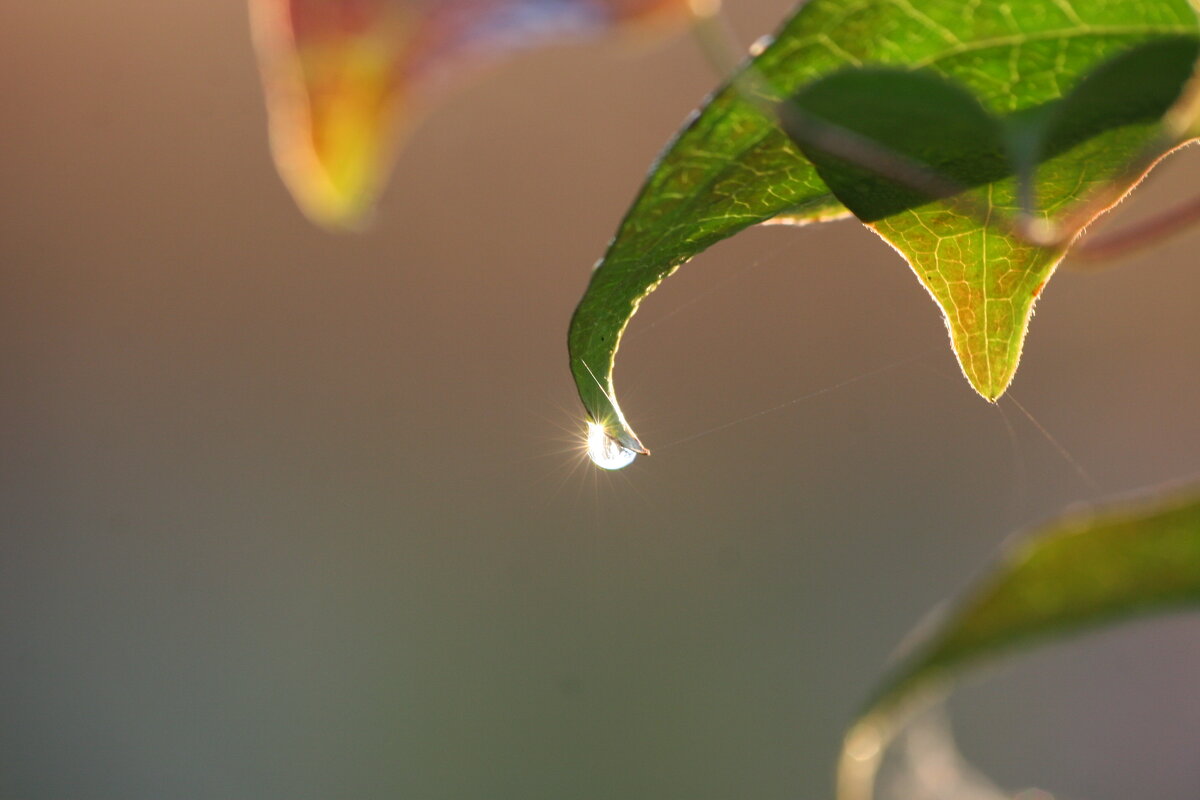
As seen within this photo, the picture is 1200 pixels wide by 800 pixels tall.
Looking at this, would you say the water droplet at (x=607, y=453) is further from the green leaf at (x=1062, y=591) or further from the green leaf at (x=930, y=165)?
the green leaf at (x=1062, y=591)

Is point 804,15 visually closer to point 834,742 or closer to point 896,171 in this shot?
point 896,171

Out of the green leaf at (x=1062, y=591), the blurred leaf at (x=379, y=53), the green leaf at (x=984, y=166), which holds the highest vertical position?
the blurred leaf at (x=379, y=53)

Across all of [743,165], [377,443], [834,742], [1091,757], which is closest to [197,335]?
[377,443]

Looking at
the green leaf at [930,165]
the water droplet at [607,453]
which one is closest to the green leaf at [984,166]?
the green leaf at [930,165]

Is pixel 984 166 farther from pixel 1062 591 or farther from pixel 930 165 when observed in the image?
pixel 1062 591

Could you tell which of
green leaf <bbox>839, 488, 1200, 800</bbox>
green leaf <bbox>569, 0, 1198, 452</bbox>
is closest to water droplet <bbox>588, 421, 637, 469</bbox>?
green leaf <bbox>569, 0, 1198, 452</bbox>
